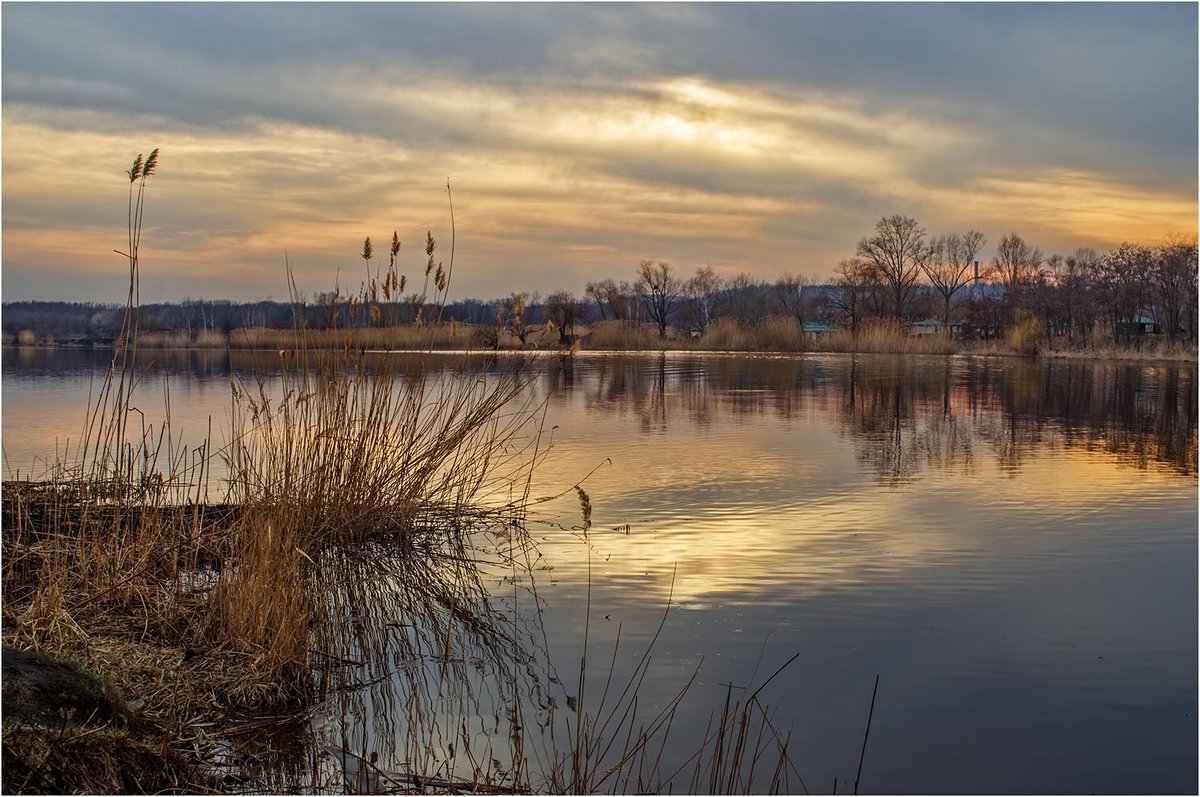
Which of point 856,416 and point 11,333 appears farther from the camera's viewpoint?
point 11,333

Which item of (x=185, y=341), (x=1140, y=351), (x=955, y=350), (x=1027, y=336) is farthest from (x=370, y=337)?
(x=185, y=341)

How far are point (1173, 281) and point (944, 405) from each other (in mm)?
35634

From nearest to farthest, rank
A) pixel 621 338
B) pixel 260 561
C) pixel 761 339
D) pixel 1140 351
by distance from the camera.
→ pixel 260 561 < pixel 1140 351 < pixel 761 339 < pixel 621 338

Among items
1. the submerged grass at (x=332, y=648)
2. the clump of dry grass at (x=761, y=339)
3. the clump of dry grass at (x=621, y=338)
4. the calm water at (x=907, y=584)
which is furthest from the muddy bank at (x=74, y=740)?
the clump of dry grass at (x=621, y=338)

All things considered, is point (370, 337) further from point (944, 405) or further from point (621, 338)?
point (621, 338)

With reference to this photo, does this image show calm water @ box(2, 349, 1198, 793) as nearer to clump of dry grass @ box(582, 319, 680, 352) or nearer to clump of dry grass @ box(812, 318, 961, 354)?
clump of dry grass @ box(812, 318, 961, 354)

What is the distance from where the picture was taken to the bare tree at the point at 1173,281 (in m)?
47.2

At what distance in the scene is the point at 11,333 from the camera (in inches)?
3194

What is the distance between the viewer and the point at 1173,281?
47.6 m

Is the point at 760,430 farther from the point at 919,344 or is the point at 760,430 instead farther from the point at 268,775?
the point at 919,344

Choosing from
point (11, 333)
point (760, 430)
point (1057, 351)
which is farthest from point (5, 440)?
point (11, 333)

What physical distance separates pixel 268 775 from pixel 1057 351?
165ft

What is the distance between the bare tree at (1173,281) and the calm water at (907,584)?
122ft

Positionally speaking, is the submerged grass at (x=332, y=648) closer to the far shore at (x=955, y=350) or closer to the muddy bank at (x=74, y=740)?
the muddy bank at (x=74, y=740)
